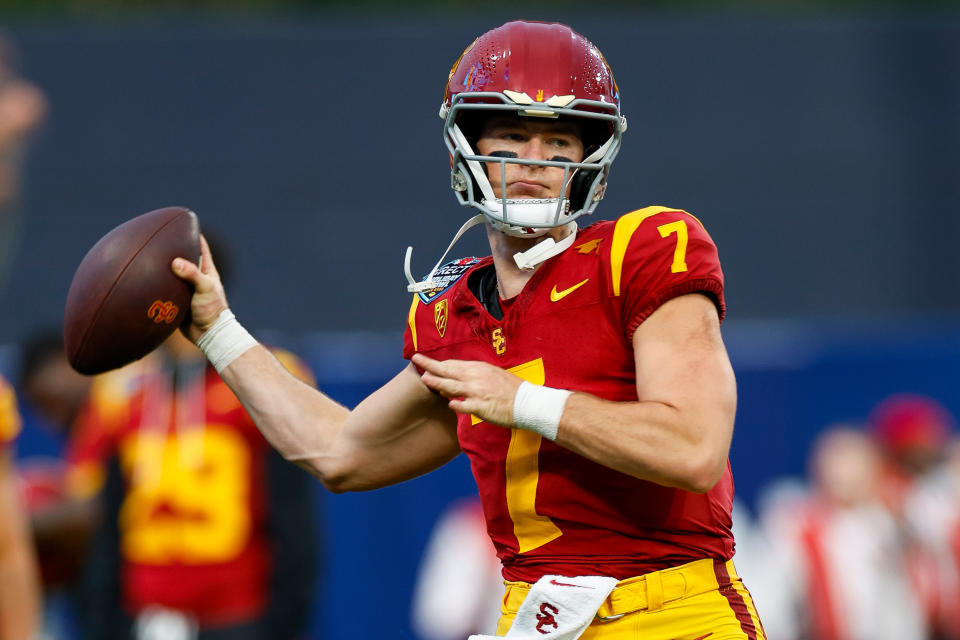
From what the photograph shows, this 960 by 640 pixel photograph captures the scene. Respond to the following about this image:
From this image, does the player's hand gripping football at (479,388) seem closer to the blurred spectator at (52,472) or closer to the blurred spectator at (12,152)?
the blurred spectator at (52,472)

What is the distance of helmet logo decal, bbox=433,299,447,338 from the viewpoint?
9.09 feet

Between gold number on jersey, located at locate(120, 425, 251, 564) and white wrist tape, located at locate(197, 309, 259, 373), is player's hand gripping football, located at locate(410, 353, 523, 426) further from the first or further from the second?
gold number on jersey, located at locate(120, 425, 251, 564)

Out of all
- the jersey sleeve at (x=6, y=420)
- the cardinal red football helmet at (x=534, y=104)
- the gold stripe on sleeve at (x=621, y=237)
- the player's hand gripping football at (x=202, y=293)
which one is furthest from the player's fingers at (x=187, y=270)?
the jersey sleeve at (x=6, y=420)

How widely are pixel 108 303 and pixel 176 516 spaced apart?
2.12 m

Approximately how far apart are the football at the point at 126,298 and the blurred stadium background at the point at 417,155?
21.8ft

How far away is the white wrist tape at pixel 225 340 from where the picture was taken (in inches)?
115

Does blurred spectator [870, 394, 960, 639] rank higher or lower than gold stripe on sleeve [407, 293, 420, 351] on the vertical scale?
lower

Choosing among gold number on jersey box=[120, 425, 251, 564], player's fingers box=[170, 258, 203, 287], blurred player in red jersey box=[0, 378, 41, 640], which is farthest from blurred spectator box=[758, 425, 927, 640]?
player's fingers box=[170, 258, 203, 287]

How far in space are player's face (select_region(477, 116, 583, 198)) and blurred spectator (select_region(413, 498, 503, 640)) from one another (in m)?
4.26

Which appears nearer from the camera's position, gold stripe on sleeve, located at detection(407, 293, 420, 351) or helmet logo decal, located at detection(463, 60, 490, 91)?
helmet logo decal, located at detection(463, 60, 490, 91)

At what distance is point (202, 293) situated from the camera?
290 cm

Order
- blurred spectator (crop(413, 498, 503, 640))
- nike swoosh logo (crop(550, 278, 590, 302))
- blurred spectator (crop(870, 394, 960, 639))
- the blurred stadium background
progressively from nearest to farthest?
nike swoosh logo (crop(550, 278, 590, 302))
blurred spectator (crop(413, 498, 503, 640))
blurred spectator (crop(870, 394, 960, 639))
the blurred stadium background

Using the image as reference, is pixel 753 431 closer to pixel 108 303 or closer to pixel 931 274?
pixel 931 274

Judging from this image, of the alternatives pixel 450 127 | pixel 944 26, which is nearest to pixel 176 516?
pixel 450 127
